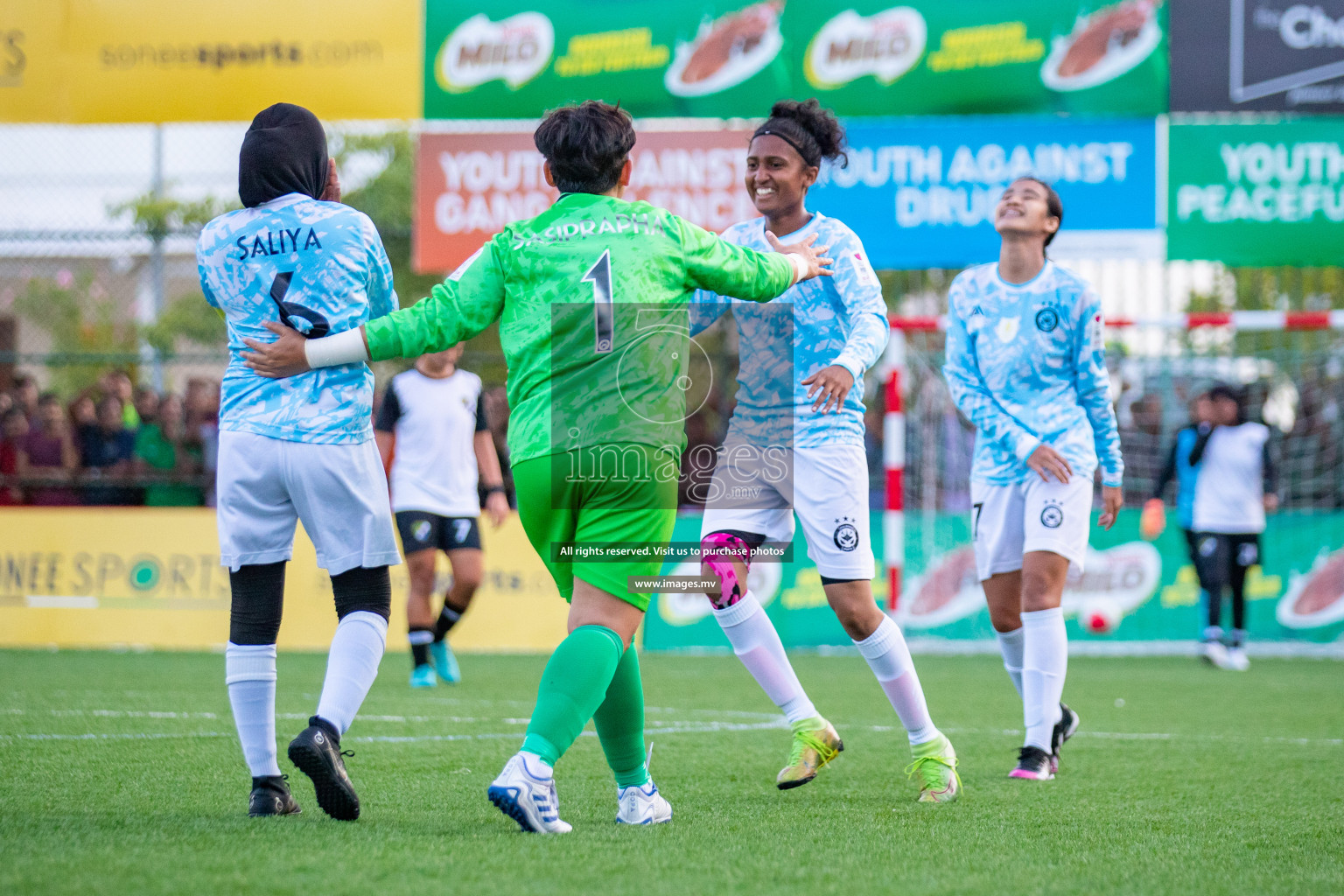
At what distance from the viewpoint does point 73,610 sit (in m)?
11.0

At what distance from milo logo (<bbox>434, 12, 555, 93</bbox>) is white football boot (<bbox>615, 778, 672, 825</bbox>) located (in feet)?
31.2

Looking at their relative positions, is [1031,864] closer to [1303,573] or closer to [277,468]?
[277,468]

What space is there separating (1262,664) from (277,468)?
922 centimetres

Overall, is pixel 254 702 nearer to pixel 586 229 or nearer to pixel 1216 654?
pixel 586 229

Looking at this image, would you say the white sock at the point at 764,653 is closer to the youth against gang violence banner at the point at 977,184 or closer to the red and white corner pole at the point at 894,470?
the red and white corner pole at the point at 894,470

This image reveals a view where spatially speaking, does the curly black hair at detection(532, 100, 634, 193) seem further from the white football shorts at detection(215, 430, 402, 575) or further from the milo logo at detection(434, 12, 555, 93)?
the milo logo at detection(434, 12, 555, 93)

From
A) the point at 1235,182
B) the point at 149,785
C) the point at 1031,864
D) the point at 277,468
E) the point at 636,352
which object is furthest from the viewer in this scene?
the point at 1235,182

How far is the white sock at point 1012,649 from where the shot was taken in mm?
5438

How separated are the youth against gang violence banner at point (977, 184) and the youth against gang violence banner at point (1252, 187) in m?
0.27

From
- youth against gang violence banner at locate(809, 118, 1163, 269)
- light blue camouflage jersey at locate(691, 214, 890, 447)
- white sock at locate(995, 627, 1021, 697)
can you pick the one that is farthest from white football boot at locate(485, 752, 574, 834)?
youth against gang violence banner at locate(809, 118, 1163, 269)

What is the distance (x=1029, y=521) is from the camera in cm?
515

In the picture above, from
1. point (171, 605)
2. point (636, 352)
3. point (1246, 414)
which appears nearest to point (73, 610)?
point (171, 605)

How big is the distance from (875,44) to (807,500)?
329 inches

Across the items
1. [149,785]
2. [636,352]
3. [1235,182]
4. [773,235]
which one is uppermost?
[1235,182]
